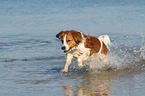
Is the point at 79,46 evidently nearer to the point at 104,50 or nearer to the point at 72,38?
the point at 72,38

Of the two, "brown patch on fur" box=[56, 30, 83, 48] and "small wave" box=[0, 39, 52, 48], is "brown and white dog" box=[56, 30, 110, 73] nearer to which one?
"brown patch on fur" box=[56, 30, 83, 48]

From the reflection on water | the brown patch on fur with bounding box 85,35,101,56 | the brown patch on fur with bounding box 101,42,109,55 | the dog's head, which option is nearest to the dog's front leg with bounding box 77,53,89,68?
the brown patch on fur with bounding box 85,35,101,56

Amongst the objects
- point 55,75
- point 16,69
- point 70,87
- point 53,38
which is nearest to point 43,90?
point 70,87

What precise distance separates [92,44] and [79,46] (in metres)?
0.45

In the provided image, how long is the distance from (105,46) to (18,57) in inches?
120

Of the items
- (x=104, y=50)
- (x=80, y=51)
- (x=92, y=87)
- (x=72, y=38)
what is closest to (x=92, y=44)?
(x=80, y=51)

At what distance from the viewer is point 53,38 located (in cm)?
1480

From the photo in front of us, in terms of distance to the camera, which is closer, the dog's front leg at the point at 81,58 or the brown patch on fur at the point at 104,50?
the dog's front leg at the point at 81,58

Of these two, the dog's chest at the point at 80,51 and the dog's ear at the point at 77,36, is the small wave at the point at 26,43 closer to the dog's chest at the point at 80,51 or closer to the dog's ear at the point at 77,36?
the dog's chest at the point at 80,51

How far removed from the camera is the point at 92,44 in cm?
858

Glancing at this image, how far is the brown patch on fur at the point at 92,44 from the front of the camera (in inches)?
332

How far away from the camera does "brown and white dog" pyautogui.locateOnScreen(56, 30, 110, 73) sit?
7932 millimetres

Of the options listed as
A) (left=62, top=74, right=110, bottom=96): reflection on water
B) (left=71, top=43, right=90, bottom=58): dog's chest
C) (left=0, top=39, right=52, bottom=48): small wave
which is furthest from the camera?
(left=0, top=39, right=52, bottom=48): small wave

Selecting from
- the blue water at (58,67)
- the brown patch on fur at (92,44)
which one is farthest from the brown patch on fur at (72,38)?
the blue water at (58,67)
